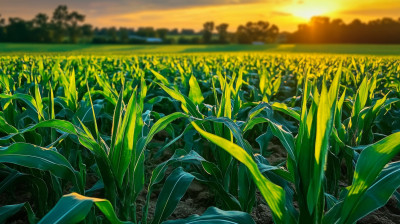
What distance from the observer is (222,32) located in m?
79.0

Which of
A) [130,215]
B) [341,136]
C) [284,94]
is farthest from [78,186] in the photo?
[284,94]

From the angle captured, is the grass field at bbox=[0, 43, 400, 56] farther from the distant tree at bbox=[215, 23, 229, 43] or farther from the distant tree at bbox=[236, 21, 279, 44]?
the distant tree at bbox=[236, 21, 279, 44]

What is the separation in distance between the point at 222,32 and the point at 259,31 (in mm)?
10492

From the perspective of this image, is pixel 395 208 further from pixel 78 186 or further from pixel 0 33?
pixel 0 33

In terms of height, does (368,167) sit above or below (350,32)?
below

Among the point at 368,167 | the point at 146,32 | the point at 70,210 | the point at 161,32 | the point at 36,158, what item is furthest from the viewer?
the point at 161,32

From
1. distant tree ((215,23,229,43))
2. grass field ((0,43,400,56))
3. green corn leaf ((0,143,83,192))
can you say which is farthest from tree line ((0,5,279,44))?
green corn leaf ((0,143,83,192))

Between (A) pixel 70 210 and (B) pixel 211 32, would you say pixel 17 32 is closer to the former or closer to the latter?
(B) pixel 211 32

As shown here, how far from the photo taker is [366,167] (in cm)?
109

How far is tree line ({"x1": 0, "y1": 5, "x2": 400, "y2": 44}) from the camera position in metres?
61.8

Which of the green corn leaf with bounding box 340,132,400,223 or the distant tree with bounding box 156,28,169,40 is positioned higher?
the distant tree with bounding box 156,28,169,40

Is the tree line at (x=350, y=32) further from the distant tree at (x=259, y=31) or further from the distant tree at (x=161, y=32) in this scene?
the distant tree at (x=161, y=32)

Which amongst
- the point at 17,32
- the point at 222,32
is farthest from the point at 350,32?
the point at 17,32

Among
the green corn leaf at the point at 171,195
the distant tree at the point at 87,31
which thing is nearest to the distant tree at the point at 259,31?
the distant tree at the point at 87,31
